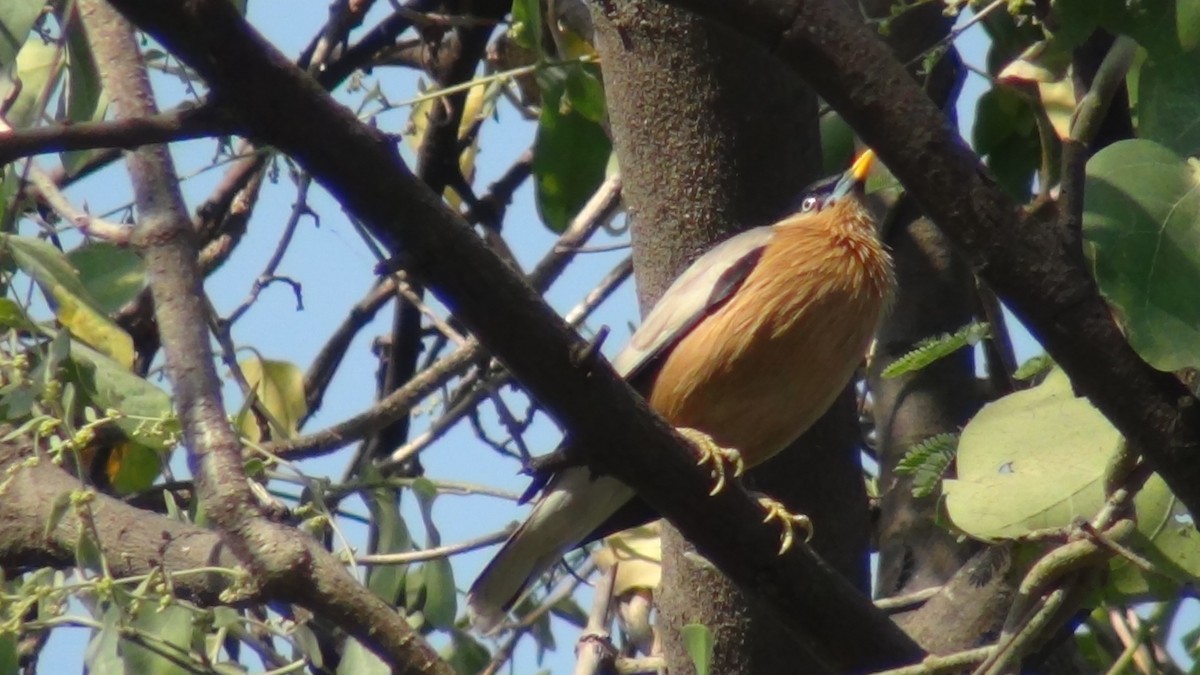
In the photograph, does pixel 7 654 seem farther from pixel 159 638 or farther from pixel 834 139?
pixel 834 139

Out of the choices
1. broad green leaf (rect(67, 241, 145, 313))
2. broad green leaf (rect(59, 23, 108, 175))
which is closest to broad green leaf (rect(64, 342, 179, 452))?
broad green leaf (rect(67, 241, 145, 313))

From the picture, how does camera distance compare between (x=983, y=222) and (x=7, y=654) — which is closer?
(x=983, y=222)

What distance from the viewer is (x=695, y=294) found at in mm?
3271

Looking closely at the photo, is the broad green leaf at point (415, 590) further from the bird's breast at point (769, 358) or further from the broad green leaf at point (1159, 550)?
the broad green leaf at point (1159, 550)

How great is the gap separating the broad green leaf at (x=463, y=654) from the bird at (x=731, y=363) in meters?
0.21

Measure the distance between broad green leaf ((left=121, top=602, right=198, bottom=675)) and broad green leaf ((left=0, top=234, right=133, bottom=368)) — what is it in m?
0.68

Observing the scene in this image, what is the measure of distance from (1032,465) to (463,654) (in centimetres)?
135

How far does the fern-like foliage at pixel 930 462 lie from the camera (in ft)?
9.74

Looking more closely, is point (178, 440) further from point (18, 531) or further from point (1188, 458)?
point (1188, 458)

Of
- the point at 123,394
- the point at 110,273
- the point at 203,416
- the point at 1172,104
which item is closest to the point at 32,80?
the point at 110,273

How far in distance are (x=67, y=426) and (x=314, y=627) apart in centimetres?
83

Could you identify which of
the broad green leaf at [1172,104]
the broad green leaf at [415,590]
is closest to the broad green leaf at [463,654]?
the broad green leaf at [415,590]

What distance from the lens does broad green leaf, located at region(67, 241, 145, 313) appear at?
3.06 meters

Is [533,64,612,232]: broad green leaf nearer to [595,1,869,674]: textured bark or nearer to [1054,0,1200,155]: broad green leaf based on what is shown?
[595,1,869,674]: textured bark
